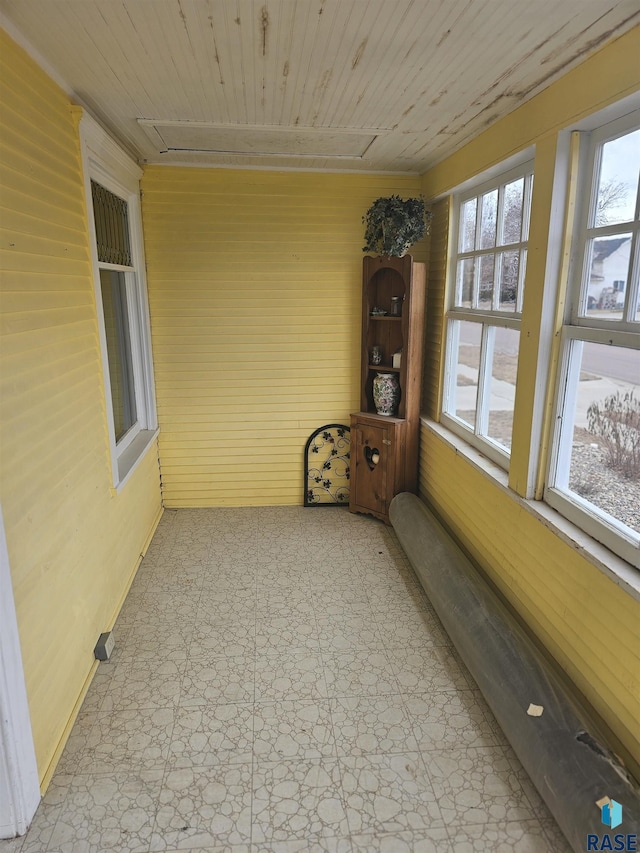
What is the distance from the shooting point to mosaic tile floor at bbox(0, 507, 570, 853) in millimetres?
1816

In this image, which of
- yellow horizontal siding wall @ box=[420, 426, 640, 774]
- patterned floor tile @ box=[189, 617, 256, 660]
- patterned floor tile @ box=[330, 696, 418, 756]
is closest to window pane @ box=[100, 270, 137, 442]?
patterned floor tile @ box=[189, 617, 256, 660]

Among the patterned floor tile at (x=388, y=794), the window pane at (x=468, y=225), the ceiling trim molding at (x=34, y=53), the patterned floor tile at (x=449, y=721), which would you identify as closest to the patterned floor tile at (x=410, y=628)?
the patterned floor tile at (x=449, y=721)

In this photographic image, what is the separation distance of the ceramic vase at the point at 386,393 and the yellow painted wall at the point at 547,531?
2.52 ft

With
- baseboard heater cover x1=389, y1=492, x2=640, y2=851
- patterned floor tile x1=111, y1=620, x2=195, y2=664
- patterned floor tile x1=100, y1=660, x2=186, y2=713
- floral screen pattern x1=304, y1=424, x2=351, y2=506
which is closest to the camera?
baseboard heater cover x1=389, y1=492, x2=640, y2=851

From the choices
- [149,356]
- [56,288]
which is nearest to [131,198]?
[149,356]

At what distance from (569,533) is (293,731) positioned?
1.42m

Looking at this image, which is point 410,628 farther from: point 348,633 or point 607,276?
point 607,276

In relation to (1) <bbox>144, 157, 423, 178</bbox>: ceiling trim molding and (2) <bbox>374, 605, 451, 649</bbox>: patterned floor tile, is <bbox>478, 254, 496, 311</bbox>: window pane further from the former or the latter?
(2) <bbox>374, 605, 451, 649</bbox>: patterned floor tile

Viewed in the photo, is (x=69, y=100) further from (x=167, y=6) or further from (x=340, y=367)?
(x=340, y=367)

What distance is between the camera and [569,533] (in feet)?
7.34

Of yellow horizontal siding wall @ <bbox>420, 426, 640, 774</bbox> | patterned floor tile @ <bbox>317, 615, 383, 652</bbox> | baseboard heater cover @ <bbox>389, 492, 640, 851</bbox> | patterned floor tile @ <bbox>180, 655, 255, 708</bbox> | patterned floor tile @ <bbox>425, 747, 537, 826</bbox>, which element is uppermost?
yellow horizontal siding wall @ <bbox>420, 426, 640, 774</bbox>

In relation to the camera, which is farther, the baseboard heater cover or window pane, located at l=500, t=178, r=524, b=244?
window pane, located at l=500, t=178, r=524, b=244

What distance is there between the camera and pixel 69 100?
2.52m

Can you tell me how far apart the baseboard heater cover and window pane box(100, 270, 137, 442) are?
2250 millimetres
